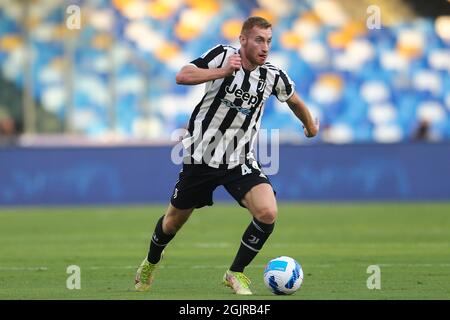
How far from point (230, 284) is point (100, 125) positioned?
1739 centimetres

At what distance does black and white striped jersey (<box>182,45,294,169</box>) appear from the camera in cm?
945

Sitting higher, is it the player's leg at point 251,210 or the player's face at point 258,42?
the player's face at point 258,42

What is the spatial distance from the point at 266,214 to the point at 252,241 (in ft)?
1.00

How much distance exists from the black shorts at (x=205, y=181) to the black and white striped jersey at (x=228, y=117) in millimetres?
61

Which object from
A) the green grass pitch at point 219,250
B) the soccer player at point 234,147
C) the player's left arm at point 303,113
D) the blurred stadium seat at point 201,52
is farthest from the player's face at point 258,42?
the blurred stadium seat at point 201,52

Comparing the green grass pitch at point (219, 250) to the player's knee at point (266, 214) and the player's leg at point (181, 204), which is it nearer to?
the player's leg at point (181, 204)

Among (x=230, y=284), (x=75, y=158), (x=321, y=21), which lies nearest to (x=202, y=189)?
(x=230, y=284)

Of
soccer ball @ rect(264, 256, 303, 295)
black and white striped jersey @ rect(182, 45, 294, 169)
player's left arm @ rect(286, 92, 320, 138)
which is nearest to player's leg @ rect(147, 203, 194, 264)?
black and white striped jersey @ rect(182, 45, 294, 169)

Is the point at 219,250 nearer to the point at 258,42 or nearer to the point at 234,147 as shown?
the point at 234,147

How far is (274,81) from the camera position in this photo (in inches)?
378

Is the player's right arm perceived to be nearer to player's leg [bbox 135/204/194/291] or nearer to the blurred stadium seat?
player's leg [bbox 135/204/194/291]

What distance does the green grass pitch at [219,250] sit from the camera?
9.51 metres

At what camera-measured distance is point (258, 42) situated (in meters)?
9.23

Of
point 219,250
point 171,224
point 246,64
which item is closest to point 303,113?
point 246,64
